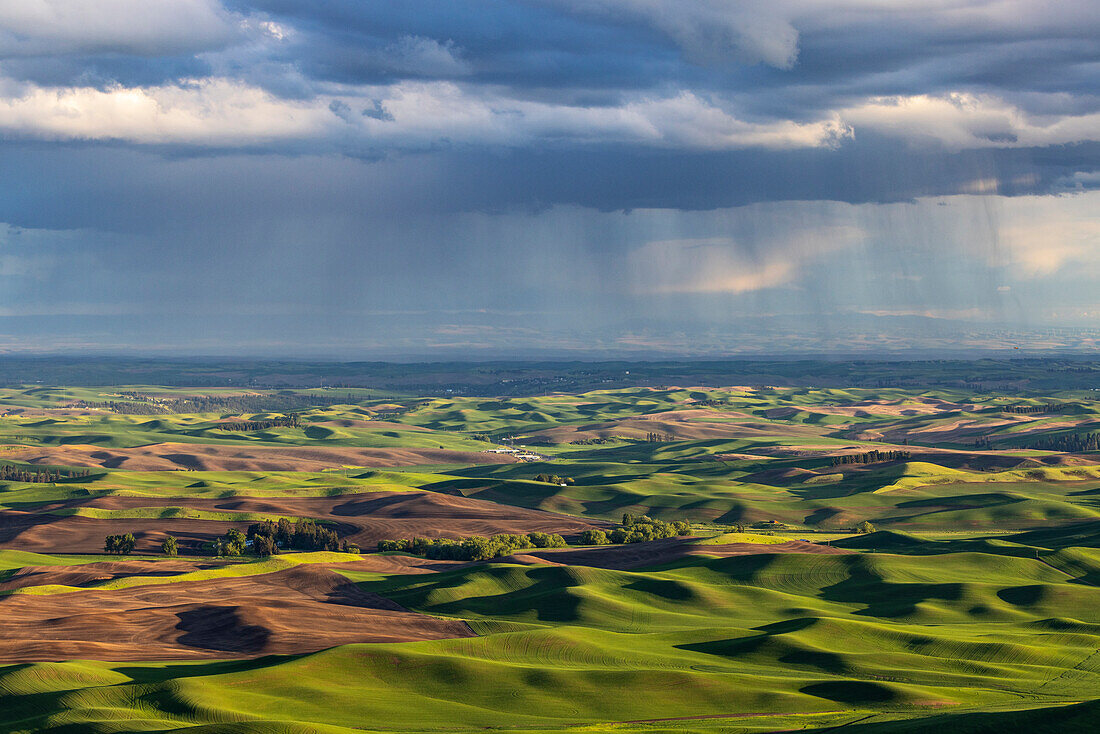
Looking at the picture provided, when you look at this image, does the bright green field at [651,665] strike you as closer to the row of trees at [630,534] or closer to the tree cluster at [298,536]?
the row of trees at [630,534]

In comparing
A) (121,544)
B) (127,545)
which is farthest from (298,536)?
(121,544)

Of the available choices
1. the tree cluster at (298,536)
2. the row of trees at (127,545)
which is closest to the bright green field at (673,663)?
the row of trees at (127,545)

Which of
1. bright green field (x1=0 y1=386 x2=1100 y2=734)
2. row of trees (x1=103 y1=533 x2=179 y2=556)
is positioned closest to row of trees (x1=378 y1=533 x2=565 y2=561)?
bright green field (x1=0 y1=386 x2=1100 y2=734)

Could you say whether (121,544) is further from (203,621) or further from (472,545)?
(203,621)

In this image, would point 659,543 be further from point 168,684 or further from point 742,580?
point 168,684

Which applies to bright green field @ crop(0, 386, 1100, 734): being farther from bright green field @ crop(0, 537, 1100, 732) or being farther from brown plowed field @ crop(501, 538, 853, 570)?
brown plowed field @ crop(501, 538, 853, 570)
